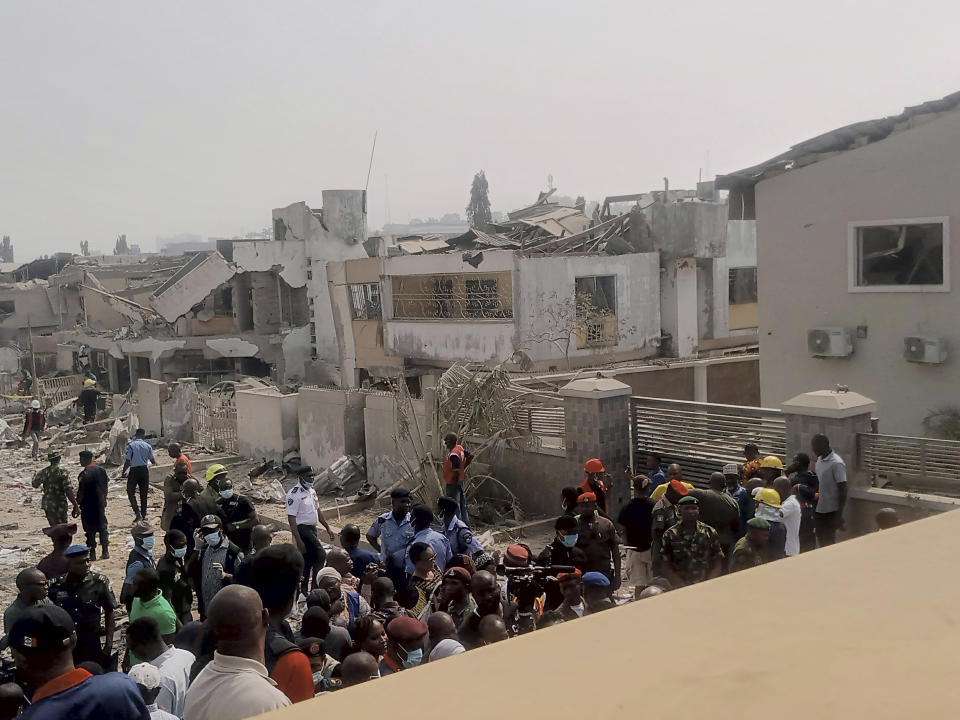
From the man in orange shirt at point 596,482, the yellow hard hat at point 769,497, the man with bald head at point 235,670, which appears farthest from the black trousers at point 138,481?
the man with bald head at point 235,670

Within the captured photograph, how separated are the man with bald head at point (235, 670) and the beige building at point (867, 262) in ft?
33.1

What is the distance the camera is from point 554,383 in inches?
556

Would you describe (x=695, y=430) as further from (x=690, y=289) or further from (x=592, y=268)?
(x=690, y=289)

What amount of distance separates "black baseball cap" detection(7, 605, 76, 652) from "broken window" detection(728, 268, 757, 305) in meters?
23.9

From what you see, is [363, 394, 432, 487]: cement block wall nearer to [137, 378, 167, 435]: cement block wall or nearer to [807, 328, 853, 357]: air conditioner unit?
[807, 328, 853, 357]: air conditioner unit

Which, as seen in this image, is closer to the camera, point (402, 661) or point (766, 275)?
point (402, 661)

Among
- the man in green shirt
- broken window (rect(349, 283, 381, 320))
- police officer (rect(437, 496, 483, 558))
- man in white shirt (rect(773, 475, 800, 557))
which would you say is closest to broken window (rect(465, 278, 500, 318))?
broken window (rect(349, 283, 381, 320))

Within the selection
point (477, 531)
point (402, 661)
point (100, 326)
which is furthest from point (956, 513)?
point (100, 326)

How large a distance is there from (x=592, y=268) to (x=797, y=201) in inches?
377

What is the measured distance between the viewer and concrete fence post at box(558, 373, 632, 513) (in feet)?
35.6

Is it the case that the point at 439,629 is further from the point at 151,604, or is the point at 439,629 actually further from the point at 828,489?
the point at 828,489

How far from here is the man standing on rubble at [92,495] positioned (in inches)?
427

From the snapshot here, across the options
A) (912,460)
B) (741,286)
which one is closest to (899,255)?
(912,460)

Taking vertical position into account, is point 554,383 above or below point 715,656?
below
